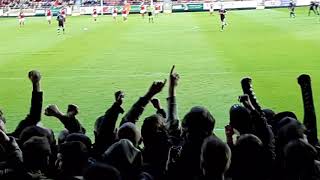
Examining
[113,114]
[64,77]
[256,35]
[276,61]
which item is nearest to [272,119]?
[113,114]

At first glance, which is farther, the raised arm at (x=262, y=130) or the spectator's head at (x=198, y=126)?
the raised arm at (x=262, y=130)

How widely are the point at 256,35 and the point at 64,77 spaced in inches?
565

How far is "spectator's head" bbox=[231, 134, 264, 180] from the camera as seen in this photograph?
4625mm

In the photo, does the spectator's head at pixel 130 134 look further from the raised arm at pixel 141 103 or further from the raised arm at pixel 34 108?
the raised arm at pixel 34 108

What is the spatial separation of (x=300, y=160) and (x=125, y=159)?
1.32 meters

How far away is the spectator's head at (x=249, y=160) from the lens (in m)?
4.62

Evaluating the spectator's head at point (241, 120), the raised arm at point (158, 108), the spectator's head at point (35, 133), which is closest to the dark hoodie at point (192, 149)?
the spectator's head at point (241, 120)

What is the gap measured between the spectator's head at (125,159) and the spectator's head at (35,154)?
560 mm

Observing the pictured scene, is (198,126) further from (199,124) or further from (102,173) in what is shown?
(102,173)

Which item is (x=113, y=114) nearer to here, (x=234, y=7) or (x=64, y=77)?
(x=64, y=77)

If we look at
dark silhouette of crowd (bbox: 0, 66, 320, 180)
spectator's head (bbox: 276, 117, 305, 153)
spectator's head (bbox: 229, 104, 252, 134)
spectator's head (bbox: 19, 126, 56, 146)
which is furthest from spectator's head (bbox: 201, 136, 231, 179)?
spectator's head (bbox: 19, 126, 56, 146)

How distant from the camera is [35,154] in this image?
4691mm

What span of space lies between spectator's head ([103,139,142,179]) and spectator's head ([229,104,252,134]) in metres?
1.22

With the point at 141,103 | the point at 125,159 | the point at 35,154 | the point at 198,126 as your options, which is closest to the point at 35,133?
the point at 35,154
